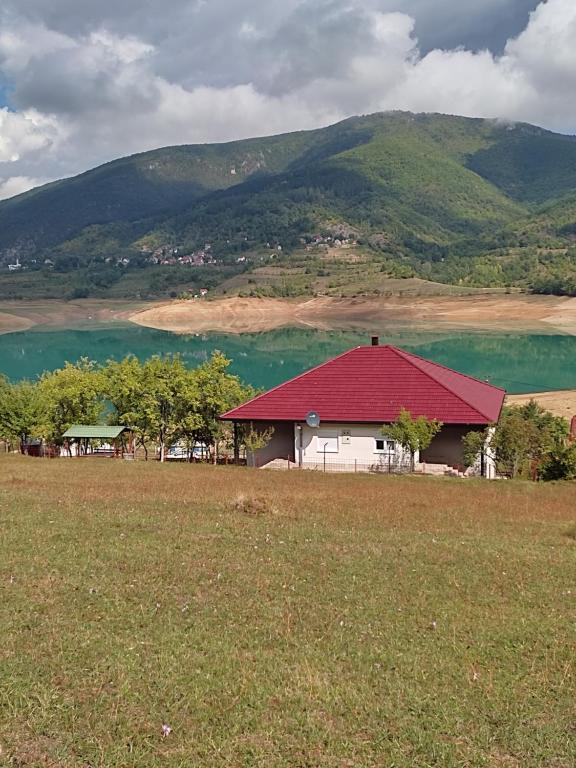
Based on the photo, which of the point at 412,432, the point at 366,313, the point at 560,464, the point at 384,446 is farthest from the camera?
the point at 366,313

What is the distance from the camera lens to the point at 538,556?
12.6 metres

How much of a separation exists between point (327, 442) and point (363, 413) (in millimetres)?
1897

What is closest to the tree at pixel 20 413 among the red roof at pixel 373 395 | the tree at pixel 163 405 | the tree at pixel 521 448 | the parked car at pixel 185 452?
the tree at pixel 163 405

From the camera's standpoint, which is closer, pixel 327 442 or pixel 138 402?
pixel 327 442

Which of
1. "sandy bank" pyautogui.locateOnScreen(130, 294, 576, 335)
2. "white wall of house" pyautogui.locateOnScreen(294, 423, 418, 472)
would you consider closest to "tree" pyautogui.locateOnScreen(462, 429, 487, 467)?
"white wall of house" pyautogui.locateOnScreen(294, 423, 418, 472)

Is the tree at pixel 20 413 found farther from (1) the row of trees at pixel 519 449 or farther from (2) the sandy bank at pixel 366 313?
(2) the sandy bank at pixel 366 313

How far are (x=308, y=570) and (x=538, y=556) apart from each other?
13.5ft

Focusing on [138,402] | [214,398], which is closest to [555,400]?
[214,398]

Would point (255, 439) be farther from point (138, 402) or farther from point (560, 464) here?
Result: point (560, 464)

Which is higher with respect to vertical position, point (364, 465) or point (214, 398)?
point (214, 398)

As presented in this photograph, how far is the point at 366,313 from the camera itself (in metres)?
168

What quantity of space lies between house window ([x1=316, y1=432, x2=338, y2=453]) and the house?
0.04 meters

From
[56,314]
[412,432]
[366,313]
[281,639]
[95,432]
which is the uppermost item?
[56,314]

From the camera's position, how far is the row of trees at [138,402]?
3294cm
